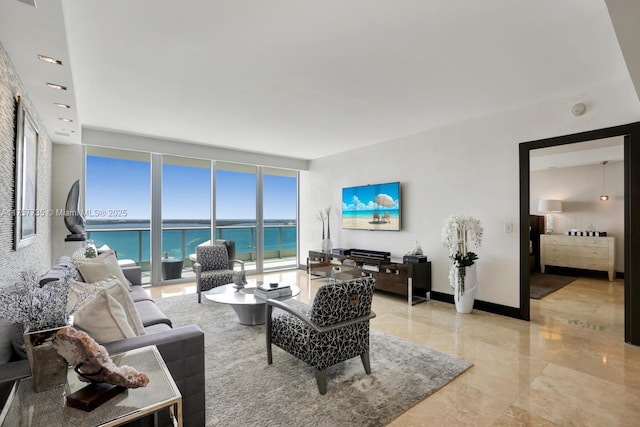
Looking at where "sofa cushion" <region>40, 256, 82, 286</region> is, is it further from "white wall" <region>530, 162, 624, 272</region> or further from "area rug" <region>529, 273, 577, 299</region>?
"white wall" <region>530, 162, 624, 272</region>

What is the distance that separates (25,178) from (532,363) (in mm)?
4751

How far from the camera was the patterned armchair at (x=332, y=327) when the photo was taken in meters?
2.21

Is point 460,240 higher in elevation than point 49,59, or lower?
lower

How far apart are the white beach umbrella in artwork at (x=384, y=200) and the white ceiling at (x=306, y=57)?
1494 millimetres

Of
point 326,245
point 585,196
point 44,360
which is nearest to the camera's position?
point 44,360

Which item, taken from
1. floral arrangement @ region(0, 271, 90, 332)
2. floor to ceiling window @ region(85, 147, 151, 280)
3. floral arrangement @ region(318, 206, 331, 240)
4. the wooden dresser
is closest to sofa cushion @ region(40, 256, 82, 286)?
floral arrangement @ region(0, 271, 90, 332)

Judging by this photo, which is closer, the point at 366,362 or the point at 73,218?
the point at 366,362

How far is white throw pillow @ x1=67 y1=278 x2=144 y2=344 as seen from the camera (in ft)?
5.35

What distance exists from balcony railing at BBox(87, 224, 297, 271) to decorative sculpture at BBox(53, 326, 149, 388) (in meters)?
4.91

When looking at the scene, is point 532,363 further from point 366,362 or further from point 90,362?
point 90,362

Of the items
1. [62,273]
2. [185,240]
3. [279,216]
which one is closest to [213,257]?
[185,240]

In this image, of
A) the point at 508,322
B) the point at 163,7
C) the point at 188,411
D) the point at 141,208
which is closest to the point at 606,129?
the point at 508,322

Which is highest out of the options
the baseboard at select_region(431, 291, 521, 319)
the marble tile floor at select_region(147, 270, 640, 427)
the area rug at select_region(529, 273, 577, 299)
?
the baseboard at select_region(431, 291, 521, 319)

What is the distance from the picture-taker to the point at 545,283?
595 centimetres
